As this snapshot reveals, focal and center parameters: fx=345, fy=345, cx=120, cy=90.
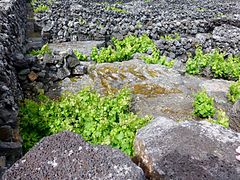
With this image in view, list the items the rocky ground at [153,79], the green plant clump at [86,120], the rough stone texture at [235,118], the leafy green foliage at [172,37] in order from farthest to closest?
1. the leafy green foliage at [172,37]
2. the rough stone texture at [235,118]
3. the green plant clump at [86,120]
4. the rocky ground at [153,79]

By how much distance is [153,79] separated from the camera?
10.4m

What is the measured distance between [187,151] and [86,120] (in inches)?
148

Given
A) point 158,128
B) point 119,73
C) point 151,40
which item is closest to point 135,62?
point 119,73

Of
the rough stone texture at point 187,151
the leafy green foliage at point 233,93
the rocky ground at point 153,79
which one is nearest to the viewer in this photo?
the rough stone texture at point 187,151

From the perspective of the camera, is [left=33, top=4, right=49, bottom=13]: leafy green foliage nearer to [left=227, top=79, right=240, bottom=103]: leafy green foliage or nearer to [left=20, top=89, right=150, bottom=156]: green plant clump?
[left=20, top=89, right=150, bottom=156]: green plant clump

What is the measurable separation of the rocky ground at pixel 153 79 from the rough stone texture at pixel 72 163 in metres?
Answer: 0.03

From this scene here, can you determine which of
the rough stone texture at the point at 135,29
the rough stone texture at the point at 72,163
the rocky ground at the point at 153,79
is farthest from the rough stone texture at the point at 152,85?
the rough stone texture at the point at 72,163

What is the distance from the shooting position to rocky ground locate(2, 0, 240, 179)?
13.1 ft

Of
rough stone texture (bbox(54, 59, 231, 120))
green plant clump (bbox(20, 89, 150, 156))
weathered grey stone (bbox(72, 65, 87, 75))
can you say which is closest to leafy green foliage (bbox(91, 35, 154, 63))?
rough stone texture (bbox(54, 59, 231, 120))

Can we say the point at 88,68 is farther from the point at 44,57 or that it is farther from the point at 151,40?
the point at 151,40

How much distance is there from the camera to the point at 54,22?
15.2 metres

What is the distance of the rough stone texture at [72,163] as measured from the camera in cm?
337

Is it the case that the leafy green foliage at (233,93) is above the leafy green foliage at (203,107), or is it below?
below

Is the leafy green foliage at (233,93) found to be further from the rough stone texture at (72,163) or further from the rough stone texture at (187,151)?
the rough stone texture at (72,163)
